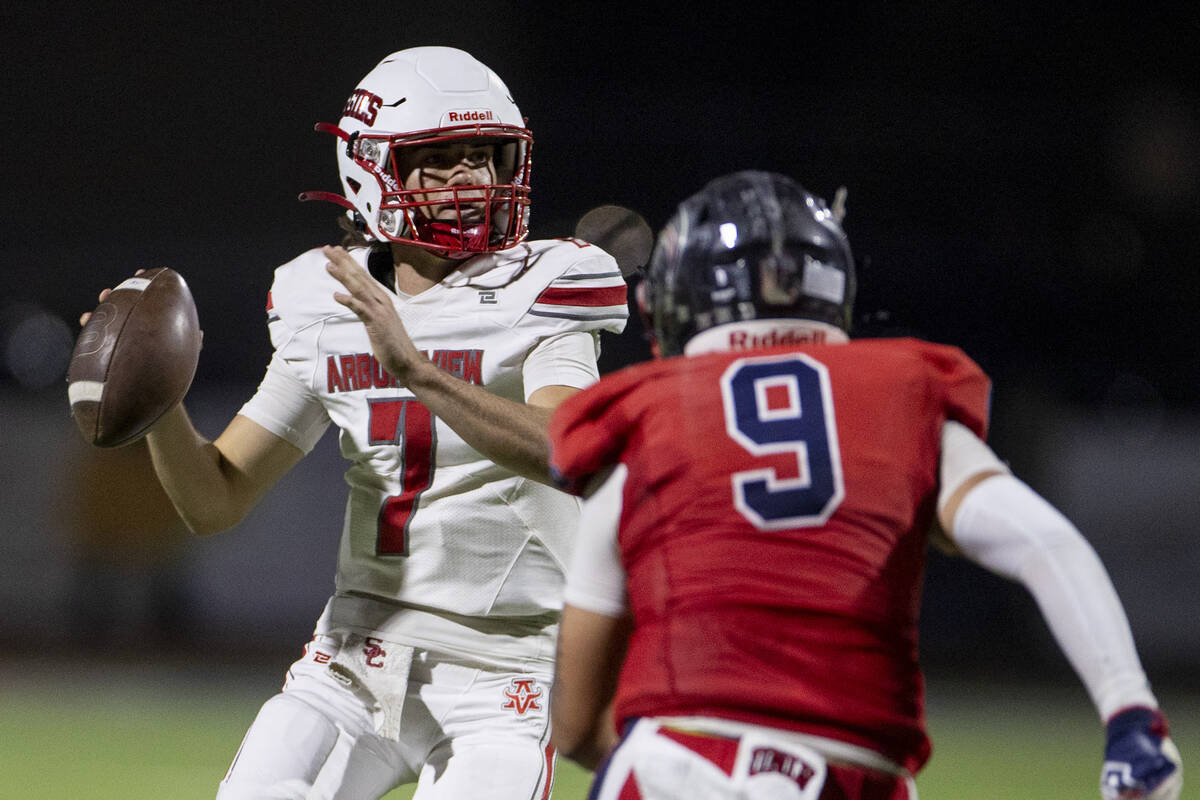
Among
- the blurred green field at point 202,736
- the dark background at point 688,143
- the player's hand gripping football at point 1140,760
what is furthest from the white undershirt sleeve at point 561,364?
the dark background at point 688,143

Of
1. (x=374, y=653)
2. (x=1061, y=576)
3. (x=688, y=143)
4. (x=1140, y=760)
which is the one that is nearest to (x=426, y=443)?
(x=374, y=653)

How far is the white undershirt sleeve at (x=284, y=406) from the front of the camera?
2.69 meters

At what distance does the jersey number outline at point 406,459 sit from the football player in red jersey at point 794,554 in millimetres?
953

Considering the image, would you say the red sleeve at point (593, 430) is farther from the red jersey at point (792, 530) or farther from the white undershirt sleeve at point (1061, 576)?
the white undershirt sleeve at point (1061, 576)

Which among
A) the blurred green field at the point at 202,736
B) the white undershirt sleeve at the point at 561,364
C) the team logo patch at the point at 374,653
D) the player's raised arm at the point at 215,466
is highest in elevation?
the white undershirt sleeve at the point at 561,364

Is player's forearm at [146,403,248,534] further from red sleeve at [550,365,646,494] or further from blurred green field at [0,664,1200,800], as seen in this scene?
blurred green field at [0,664,1200,800]

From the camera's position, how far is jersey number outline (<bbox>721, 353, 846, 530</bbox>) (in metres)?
1.43

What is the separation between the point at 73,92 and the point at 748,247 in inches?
416

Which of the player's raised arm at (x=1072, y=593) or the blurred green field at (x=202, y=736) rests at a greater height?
the player's raised arm at (x=1072, y=593)

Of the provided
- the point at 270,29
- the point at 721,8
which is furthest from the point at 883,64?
the point at 270,29

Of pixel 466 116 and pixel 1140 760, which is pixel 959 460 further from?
pixel 466 116

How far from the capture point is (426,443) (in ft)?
8.13

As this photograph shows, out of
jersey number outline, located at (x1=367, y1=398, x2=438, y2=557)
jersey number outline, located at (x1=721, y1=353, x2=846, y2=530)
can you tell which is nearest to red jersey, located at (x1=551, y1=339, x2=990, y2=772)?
jersey number outline, located at (x1=721, y1=353, x2=846, y2=530)

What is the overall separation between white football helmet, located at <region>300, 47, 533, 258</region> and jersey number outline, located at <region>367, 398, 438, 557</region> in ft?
1.08
